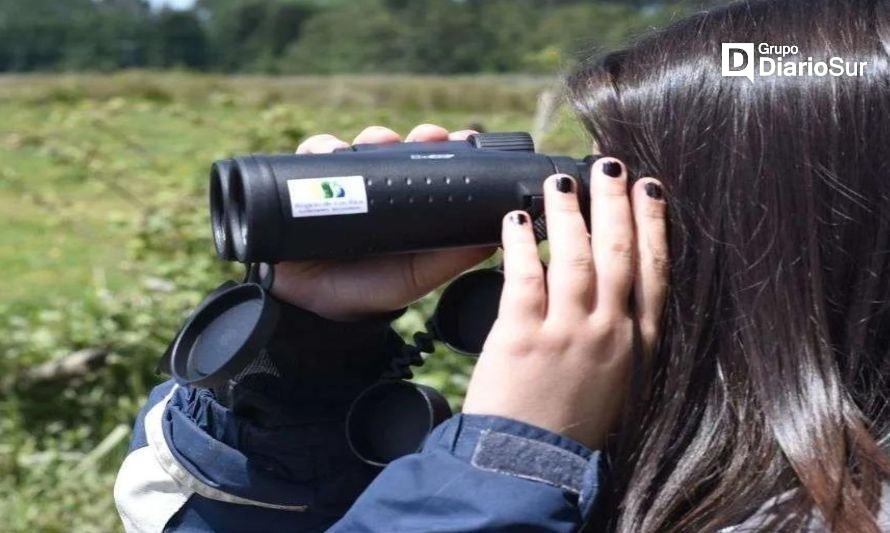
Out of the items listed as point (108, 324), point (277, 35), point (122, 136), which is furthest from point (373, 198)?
point (277, 35)

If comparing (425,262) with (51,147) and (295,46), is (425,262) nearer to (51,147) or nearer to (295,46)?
(51,147)

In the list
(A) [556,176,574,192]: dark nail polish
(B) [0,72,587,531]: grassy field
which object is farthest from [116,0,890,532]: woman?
(B) [0,72,587,531]: grassy field

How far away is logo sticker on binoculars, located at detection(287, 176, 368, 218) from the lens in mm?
1188

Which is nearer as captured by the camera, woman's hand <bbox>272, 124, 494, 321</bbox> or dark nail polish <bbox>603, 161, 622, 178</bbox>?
dark nail polish <bbox>603, 161, 622, 178</bbox>

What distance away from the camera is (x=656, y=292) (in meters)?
1.21

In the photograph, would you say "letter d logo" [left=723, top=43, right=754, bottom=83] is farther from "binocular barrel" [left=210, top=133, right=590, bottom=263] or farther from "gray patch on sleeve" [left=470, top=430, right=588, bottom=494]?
"gray patch on sleeve" [left=470, top=430, right=588, bottom=494]

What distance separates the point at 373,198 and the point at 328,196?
44 millimetres

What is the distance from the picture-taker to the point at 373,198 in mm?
1208

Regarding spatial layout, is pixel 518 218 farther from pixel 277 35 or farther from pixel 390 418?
pixel 277 35

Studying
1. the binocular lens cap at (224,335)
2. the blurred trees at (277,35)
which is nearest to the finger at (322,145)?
the binocular lens cap at (224,335)

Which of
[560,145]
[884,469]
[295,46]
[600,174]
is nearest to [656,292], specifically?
[600,174]

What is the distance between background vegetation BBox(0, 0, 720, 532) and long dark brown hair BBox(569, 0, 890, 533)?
0.82 feet

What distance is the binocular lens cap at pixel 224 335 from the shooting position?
1.24m

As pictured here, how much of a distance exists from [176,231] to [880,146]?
8.86ft
